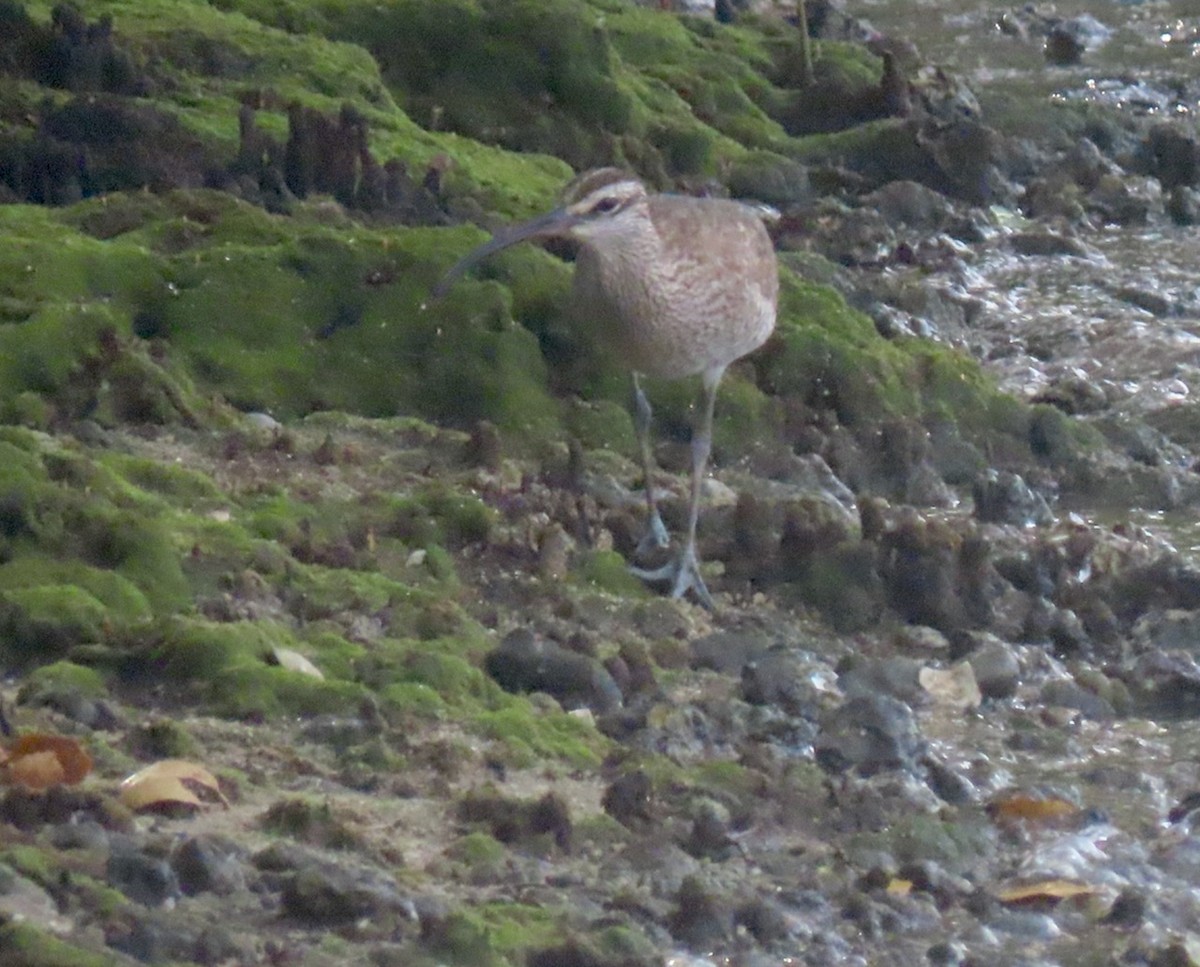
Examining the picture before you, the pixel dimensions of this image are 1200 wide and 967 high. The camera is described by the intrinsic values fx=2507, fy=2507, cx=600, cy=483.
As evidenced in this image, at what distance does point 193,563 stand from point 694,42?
949cm

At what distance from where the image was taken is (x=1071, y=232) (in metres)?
14.7

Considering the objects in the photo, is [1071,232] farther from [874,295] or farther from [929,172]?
[874,295]

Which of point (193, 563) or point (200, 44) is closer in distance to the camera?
point (193, 563)

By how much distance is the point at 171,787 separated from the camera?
5902 millimetres

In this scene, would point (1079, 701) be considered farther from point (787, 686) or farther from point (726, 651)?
point (726, 651)

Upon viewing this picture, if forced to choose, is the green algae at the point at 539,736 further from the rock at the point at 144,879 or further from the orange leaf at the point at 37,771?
the rock at the point at 144,879

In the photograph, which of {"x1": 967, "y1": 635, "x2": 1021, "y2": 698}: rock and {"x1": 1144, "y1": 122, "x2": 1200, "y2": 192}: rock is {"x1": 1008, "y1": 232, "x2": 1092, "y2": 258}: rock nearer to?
{"x1": 1144, "y1": 122, "x2": 1200, "y2": 192}: rock

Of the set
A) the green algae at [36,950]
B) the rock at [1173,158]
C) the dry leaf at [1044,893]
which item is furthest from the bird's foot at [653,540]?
the rock at [1173,158]

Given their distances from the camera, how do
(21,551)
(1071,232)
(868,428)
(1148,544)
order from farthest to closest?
(1071,232) < (868,428) < (1148,544) < (21,551)

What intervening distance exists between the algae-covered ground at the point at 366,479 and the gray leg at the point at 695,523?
11cm

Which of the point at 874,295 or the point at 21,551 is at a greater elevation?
the point at 21,551

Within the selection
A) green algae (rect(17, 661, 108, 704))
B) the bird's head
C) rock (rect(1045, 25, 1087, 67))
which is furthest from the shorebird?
rock (rect(1045, 25, 1087, 67))

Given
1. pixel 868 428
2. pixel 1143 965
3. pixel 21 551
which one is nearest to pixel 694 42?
pixel 868 428

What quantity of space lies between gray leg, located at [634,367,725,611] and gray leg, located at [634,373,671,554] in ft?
0.38
